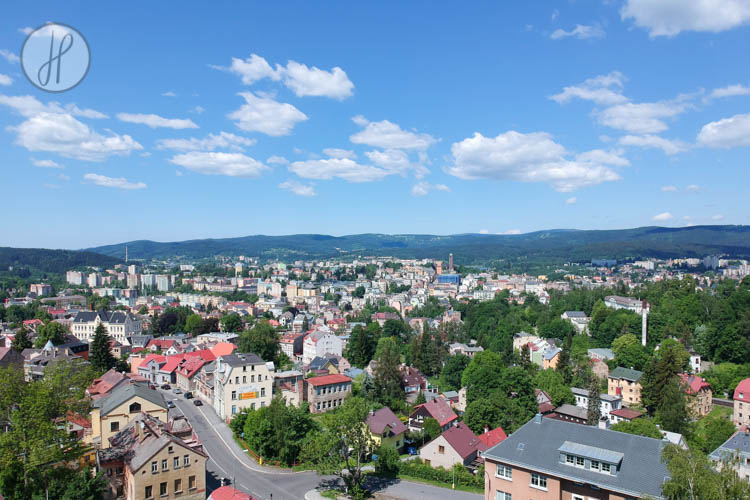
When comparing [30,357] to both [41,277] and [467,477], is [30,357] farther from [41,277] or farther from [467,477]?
[41,277]

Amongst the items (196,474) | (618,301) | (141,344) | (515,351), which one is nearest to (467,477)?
(196,474)

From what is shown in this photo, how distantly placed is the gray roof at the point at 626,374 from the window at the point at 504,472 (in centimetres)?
3063

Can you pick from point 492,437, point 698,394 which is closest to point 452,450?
point 492,437

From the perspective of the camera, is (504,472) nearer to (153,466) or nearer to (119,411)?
(153,466)

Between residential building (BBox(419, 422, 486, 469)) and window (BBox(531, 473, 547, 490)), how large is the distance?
8738mm

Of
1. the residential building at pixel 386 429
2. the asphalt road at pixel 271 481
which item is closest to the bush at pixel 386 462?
the asphalt road at pixel 271 481

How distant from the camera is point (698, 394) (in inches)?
1521

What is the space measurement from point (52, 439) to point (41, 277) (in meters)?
184

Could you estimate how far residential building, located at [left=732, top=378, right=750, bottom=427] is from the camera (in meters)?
35.7

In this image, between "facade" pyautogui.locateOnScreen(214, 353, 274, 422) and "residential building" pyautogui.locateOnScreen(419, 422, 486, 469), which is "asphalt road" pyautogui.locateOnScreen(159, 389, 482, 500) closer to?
"residential building" pyautogui.locateOnScreen(419, 422, 486, 469)

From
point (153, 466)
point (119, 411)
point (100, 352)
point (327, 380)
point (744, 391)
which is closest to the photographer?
point (153, 466)

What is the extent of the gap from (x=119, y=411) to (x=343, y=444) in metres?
12.4

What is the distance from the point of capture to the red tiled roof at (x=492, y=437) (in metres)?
29.0

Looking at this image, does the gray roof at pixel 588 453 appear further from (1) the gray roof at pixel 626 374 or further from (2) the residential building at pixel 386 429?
(1) the gray roof at pixel 626 374
